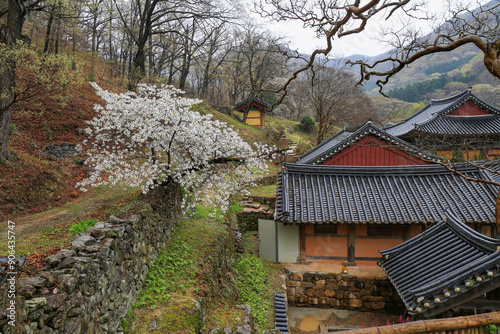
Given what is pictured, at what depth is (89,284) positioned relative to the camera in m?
5.40

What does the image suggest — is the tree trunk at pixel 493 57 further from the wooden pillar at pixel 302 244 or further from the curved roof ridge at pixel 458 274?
the wooden pillar at pixel 302 244

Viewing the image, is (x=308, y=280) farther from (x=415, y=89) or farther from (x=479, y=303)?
(x=415, y=89)

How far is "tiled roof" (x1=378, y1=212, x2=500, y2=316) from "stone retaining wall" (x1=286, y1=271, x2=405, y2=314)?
6.16ft

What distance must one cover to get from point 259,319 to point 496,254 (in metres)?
6.21

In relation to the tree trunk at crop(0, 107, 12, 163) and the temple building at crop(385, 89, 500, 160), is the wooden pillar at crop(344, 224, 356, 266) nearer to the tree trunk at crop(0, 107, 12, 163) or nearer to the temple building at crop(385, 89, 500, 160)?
the tree trunk at crop(0, 107, 12, 163)

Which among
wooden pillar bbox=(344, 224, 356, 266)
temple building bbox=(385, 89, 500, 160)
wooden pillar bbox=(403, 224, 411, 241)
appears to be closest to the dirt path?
wooden pillar bbox=(344, 224, 356, 266)

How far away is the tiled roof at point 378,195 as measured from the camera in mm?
11547

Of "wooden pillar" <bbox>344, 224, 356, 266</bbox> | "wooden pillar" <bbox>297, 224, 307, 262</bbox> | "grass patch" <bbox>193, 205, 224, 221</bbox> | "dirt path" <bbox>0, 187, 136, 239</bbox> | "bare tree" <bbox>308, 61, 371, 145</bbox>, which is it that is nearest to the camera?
"dirt path" <bbox>0, 187, 136, 239</bbox>

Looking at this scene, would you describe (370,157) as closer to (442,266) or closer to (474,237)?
(474,237)

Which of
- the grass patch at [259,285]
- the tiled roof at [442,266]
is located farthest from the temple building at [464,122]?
the grass patch at [259,285]

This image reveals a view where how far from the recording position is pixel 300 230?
12.6 m

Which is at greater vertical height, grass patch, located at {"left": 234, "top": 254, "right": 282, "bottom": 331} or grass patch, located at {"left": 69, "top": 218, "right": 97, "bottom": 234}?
grass patch, located at {"left": 69, "top": 218, "right": 97, "bottom": 234}

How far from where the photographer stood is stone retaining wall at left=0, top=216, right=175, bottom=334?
4203mm

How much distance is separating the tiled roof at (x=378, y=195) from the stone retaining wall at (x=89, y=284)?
18.9 feet
